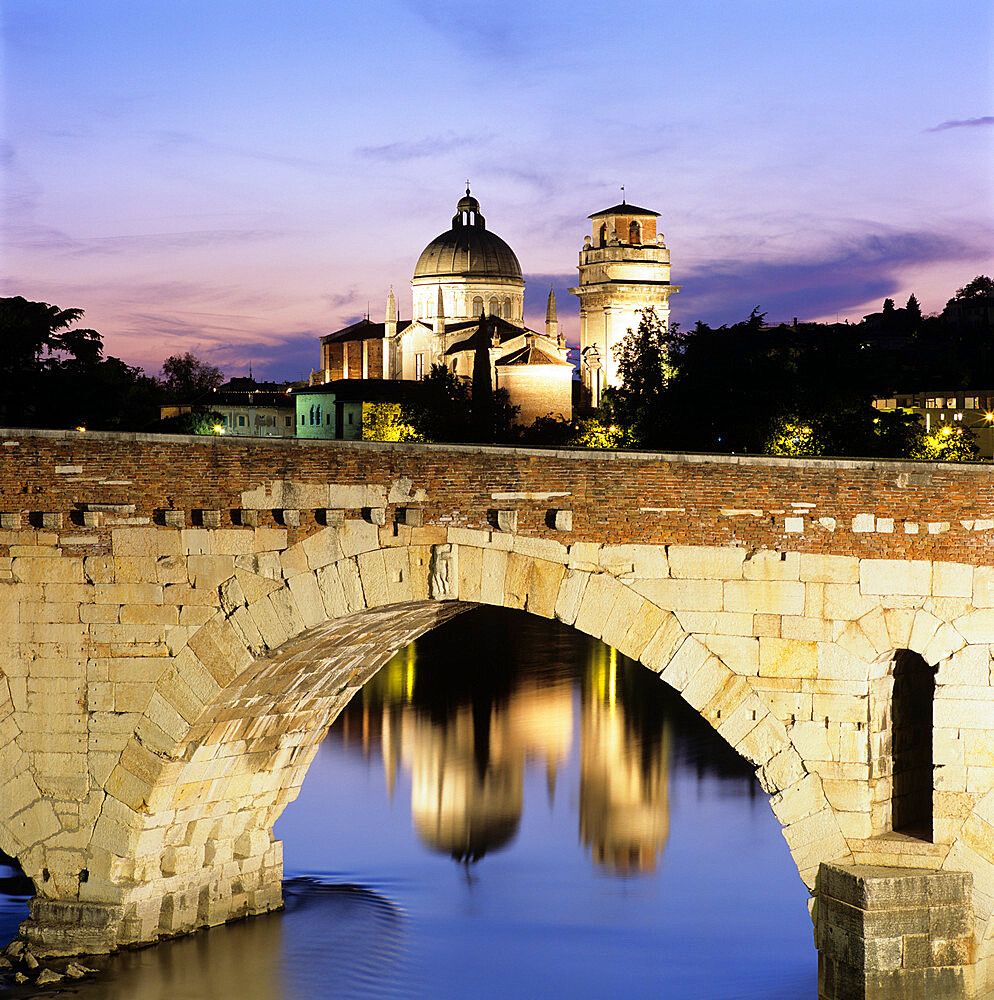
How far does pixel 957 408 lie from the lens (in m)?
61.5

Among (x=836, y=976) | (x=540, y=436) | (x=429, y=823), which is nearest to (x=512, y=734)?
(x=429, y=823)

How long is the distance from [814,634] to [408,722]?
630 inches

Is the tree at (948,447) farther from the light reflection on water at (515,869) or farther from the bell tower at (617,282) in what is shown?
the bell tower at (617,282)

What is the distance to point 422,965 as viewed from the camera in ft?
45.0

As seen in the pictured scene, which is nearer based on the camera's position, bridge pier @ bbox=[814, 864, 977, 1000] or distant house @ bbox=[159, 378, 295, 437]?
bridge pier @ bbox=[814, 864, 977, 1000]

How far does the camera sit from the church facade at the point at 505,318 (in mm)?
79062

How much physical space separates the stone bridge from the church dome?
78.1 metres

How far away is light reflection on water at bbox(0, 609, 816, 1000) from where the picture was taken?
1320 cm

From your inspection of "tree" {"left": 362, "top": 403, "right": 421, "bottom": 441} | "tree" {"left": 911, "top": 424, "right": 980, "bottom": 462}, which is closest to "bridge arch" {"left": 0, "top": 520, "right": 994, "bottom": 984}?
"tree" {"left": 911, "top": 424, "right": 980, "bottom": 462}

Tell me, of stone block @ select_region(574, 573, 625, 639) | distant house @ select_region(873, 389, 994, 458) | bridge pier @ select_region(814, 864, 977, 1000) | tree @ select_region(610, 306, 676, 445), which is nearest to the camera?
bridge pier @ select_region(814, 864, 977, 1000)

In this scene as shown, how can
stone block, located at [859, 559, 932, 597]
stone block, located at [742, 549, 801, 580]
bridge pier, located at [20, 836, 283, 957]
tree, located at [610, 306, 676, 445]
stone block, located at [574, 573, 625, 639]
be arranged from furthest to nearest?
tree, located at [610, 306, 676, 445] → bridge pier, located at [20, 836, 283, 957] → stone block, located at [574, 573, 625, 639] → stone block, located at [742, 549, 801, 580] → stone block, located at [859, 559, 932, 597]

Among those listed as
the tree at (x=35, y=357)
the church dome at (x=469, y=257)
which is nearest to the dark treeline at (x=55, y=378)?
the tree at (x=35, y=357)

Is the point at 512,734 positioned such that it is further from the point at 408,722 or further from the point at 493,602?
the point at 493,602

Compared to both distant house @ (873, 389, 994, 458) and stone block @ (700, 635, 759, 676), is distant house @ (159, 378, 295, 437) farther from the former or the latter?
stone block @ (700, 635, 759, 676)
